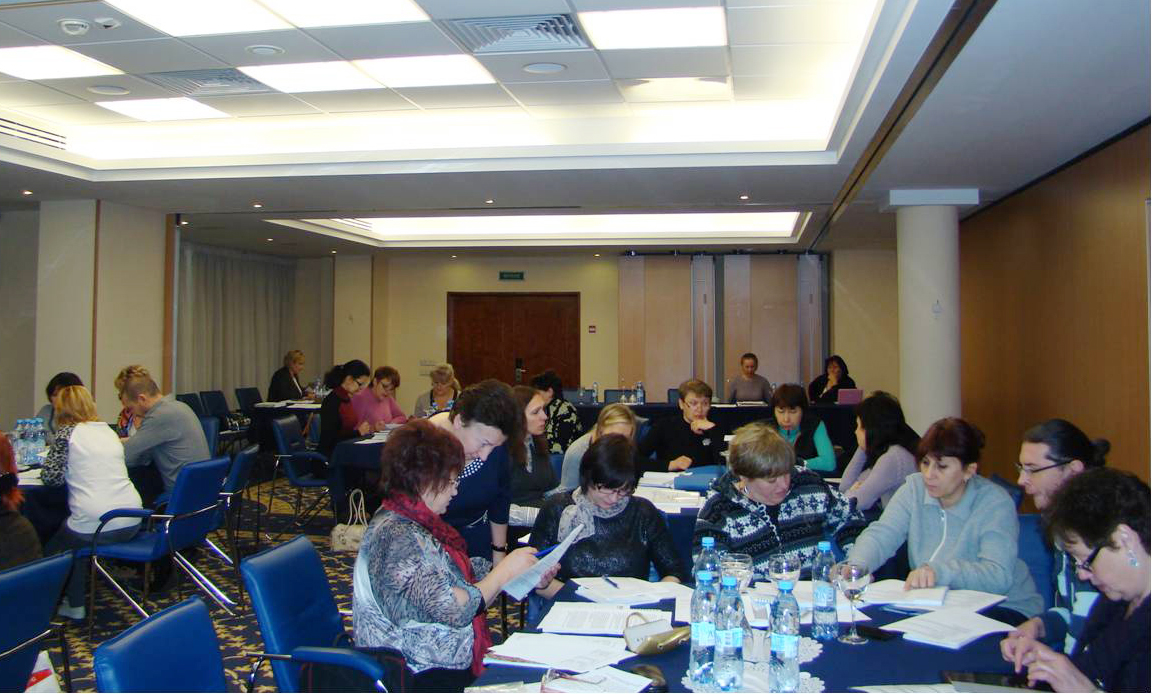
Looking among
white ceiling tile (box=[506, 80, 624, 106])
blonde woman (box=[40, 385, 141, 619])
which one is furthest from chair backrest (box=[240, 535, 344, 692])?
white ceiling tile (box=[506, 80, 624, 106])

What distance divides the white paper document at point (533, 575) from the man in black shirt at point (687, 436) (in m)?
3.60

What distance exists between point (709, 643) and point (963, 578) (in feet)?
4.23

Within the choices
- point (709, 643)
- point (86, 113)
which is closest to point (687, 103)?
point (86, 113)

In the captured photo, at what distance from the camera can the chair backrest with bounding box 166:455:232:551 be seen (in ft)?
17.3

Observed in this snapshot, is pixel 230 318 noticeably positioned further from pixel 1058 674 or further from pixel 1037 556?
pixel 1058 674

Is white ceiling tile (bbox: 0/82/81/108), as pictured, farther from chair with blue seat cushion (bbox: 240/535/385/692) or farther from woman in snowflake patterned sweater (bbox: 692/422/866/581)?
woman in snowflake patterned sweater (bbox: 692/422/866/581)

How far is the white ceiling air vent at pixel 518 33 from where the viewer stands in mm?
5270

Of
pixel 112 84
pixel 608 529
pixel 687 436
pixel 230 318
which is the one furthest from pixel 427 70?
pixel 230 318

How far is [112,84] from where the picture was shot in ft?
22.1

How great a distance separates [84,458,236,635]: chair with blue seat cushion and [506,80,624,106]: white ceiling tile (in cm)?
334

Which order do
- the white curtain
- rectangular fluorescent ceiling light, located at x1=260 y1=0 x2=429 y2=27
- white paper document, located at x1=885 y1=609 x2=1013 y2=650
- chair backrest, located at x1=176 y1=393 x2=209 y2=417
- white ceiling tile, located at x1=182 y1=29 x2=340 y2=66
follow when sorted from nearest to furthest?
white paper document, located at x1=885 y1=609 x2=1013 y2=650
rectangular fluorescent ceiling light, located at x1=260 y1=0 x2=429 y2=27
white ceiling tile, located at x1=182 y1=29 x2=340 y2=66
chair backrest, located at x1=176 y1=393 x2=209 y2=417
the white curtain

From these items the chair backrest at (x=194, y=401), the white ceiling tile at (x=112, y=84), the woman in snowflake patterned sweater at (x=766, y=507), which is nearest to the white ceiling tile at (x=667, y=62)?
the woman in snowflake patterned sweater at (x=766, y=507)

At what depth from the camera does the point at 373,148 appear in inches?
311

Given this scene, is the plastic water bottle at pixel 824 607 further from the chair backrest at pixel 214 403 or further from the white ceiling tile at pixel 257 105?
the chair backrest at pixel 214 403
